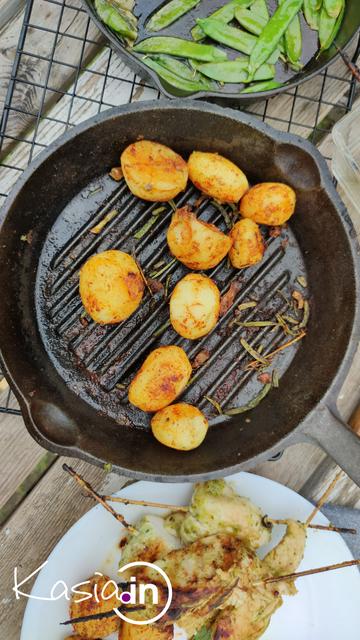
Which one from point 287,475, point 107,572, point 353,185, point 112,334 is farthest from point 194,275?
point 107,572

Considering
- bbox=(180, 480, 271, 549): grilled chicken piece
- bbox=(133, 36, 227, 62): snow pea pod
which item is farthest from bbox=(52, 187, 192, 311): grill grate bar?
bbox=(180, 480, 271, 549): grilled chicken piece

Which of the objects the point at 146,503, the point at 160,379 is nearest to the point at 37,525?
the point at 146,503

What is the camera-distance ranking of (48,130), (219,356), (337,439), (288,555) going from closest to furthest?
(337,439) → (288,555) → (219,356) → (48,130)

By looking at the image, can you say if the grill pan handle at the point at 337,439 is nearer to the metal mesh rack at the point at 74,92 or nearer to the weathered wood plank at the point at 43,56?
the metal mesh rack at the point at 74,92

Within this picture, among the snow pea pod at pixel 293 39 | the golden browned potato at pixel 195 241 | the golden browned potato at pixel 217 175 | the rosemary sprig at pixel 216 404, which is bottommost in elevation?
the rosemary sprig at pixel 216 404

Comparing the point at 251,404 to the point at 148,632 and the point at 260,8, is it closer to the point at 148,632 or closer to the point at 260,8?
the point at 148,632

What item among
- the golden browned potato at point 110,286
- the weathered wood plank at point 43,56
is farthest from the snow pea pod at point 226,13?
the golden browned potato at point 110,286

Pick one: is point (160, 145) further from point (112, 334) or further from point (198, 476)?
point (198, 476)
